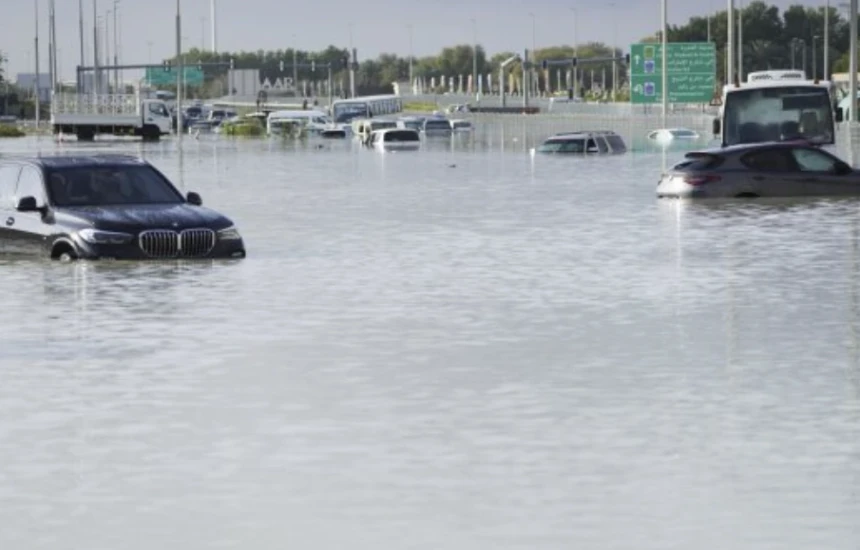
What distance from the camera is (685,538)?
9.95 metres

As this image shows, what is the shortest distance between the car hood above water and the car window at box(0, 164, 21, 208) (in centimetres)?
105

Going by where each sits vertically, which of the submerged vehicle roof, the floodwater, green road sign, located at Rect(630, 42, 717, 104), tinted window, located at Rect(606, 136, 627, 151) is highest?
green road sign, located at Rect(630, 42, 717, 104)

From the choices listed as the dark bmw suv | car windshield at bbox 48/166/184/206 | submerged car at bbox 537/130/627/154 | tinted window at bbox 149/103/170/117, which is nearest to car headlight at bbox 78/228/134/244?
the dark bmw suv

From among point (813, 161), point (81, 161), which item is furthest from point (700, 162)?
point (81, 161)

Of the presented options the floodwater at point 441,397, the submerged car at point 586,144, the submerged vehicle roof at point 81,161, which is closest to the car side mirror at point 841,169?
the floodwater at point 441,397

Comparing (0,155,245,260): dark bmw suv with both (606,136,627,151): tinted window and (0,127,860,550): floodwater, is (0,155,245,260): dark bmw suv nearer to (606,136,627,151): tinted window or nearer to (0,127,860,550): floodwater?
(0,127,860,550): floodwater

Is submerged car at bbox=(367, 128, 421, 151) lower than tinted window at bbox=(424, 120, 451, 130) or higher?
lower

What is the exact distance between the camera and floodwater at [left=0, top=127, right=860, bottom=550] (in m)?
10.5

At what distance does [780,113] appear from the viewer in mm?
51250

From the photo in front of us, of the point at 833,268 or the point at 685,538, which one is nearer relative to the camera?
the point at 685,538

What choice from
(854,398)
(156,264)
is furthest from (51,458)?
(156,264)

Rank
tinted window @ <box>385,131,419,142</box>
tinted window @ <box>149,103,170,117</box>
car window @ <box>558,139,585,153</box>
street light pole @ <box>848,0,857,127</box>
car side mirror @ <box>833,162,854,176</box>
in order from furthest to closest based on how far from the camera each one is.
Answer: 1. tinted window @ <box>149,103,170,117</box>
2. tinted window @ <box>385,131,419,142</box>
3. car window @ <box>558,139,585,153</box>
4. street light pole @ <box>848,0,857,127</box>
5. car side mirror @ <box>833,162,854,176</box>

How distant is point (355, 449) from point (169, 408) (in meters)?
2.22

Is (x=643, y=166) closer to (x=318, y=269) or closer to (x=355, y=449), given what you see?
(x=318, y=269)
